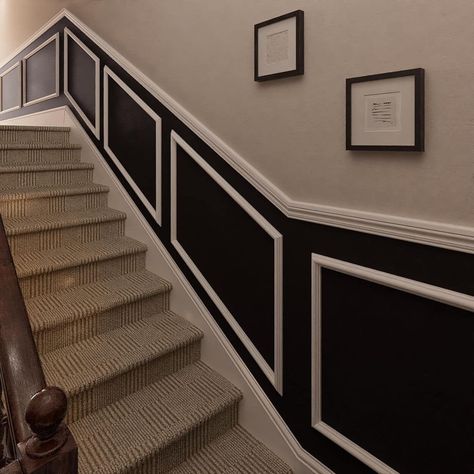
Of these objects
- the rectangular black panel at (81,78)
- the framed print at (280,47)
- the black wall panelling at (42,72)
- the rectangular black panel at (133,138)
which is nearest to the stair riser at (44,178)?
the rectangular black panel at (133,138)

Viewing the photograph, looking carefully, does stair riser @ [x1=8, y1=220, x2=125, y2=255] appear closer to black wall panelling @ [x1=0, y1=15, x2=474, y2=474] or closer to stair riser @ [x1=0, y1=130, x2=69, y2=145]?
black wall panelling @ [x1=0, y1=15, x2=474, y2=474]

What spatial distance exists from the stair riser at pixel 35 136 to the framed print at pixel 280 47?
1.79 metres

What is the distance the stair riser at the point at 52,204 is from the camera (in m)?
2.29

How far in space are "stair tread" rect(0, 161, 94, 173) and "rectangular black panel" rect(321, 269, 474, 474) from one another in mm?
1821

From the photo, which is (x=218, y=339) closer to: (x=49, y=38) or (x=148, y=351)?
(x=148, y=351)

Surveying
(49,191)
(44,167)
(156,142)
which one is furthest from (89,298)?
(44,167)

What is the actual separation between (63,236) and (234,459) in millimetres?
1376

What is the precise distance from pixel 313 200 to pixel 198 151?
71 cm

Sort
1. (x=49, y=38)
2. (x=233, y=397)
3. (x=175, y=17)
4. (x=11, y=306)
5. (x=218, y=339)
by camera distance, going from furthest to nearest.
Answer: (x=49, y=38), (x=175, y=17), (x=218, y=339), (x=233, y=397), (x=11, y=306)

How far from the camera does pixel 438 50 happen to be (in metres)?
1.17

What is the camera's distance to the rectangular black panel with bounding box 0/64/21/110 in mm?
3955

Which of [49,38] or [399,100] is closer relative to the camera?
[399,100]

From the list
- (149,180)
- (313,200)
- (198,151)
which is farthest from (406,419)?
(149,180)

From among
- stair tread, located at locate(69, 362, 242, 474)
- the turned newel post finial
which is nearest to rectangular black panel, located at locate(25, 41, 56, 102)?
stair tread, located at locate(69, 362, 242, 474)
